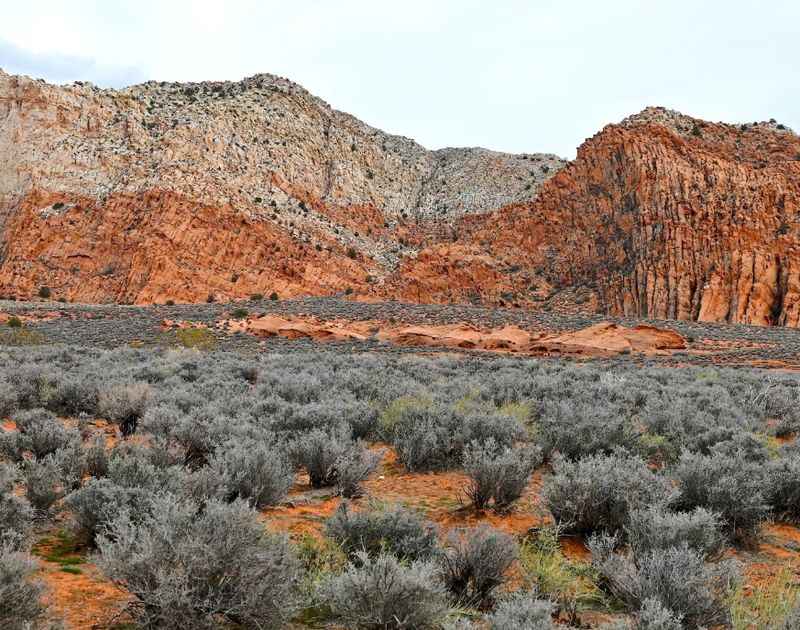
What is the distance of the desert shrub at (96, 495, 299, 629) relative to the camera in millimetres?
3037

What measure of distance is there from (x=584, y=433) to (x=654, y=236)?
140 ft

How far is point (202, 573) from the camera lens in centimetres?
316

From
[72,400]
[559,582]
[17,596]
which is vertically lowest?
[72,400]

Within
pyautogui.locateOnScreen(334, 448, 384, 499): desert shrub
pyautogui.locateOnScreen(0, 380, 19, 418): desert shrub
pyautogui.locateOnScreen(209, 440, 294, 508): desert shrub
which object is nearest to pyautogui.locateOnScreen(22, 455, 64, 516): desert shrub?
pyautogui.locateOnScreen(209, 440, 294, 508): desert shrub

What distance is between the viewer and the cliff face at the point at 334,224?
4372 cm

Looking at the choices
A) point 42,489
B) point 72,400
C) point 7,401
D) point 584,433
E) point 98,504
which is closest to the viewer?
point 98,504

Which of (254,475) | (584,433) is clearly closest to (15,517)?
(254,475)

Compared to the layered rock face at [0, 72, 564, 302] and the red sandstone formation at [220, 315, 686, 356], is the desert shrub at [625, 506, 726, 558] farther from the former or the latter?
the layered rock face at [0, 72, 564, 302]

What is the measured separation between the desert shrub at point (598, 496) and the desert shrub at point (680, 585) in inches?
45.5

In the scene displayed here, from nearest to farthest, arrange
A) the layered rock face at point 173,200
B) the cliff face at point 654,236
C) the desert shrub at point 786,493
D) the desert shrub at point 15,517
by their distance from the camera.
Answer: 1. the desert shrub at point 15,517
2. the desert shrub at point 786,493
3. the cliff face at point 654,236
4. the layered rock face at point 173,200

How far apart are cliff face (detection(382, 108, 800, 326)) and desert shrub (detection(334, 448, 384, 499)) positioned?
40.8 meters

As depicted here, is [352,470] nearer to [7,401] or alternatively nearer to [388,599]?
[388,599]

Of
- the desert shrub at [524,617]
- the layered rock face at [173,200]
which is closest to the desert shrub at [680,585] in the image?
the desert shrub at [524,617]

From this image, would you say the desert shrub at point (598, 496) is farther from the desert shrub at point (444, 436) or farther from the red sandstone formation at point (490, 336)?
the red sandstone formation at point (490, 336)
